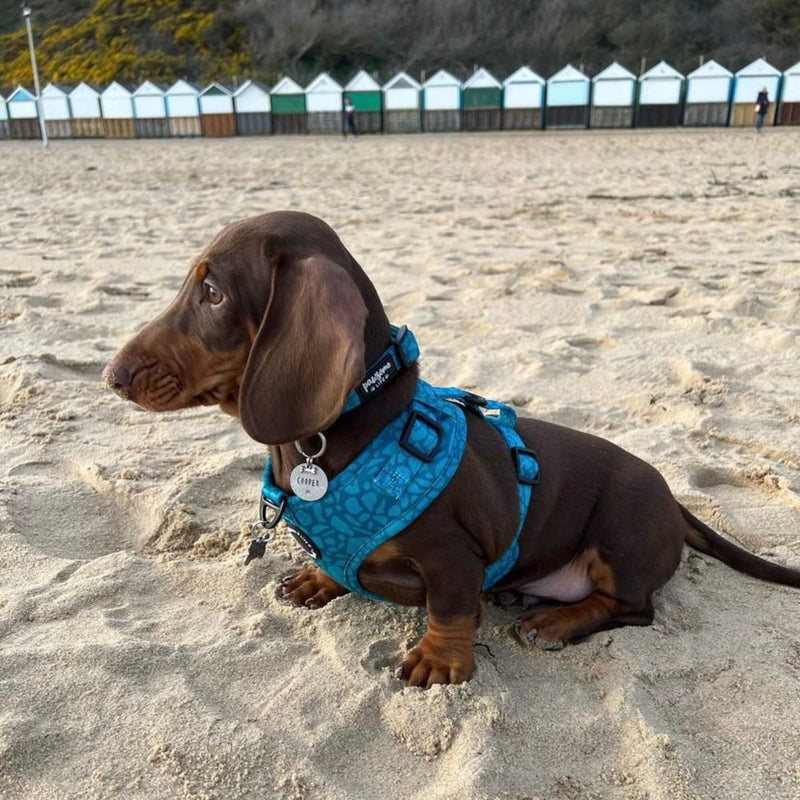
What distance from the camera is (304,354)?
1.83 metres

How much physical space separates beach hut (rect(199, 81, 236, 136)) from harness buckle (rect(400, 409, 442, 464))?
40.1 m

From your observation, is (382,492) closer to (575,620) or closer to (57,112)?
(575,620)

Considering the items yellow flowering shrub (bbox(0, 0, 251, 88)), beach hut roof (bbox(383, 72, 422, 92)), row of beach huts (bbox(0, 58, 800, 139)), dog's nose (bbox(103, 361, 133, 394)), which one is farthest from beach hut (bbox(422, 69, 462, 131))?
dog's nose (bbox(103, 361, 133, 394))

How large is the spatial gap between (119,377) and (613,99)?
3873 centimetres

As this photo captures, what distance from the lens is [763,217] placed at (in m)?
8.66

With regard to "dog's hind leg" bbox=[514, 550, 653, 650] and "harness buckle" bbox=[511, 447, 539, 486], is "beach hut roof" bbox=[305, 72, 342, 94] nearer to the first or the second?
"harness buckle" bbox=[511, 447, 539, 486]

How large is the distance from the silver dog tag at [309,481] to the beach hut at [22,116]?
45.0 m

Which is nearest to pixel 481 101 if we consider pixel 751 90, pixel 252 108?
pixel 252 108

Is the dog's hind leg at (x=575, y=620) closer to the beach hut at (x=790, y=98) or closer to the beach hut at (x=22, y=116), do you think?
the beach hut at (x=790, y=98)

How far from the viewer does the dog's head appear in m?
1.82

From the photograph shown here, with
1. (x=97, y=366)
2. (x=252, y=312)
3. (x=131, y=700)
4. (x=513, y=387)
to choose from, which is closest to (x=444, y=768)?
(x=131, y=700)

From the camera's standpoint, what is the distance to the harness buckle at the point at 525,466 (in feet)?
7.61

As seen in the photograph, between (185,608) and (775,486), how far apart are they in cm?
232

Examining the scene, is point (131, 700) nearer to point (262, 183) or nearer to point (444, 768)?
point (444, 768)
